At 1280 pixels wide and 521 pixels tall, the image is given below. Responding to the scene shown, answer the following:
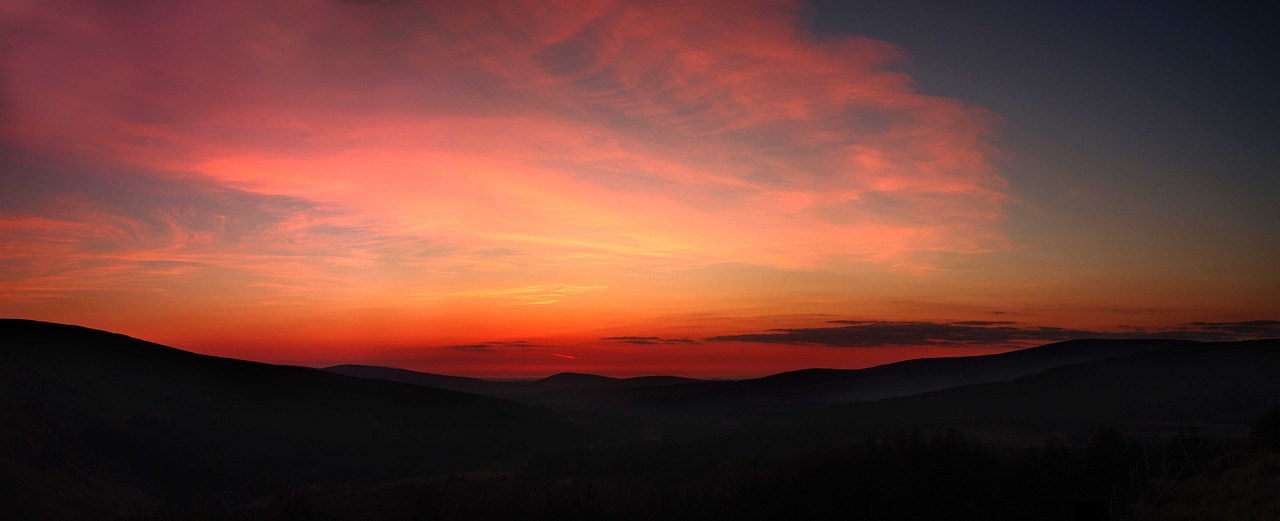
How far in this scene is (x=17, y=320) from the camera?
216 ft

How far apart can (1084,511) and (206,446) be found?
58.7 metres

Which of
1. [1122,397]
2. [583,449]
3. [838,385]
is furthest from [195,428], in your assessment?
[838,385]

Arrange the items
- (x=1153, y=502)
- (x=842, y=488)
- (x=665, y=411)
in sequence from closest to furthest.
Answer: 1. (x=1153, y=502)
2. (x=842, y=488)
3. (x=665, y=411)

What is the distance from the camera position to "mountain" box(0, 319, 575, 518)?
4038 centimetres

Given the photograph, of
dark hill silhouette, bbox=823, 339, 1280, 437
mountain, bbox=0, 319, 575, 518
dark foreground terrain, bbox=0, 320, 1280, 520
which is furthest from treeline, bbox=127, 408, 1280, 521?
dark hill silhouette, bbox=823, 339, 1280, 437

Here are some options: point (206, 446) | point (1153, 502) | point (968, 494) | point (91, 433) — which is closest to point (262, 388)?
point (206, 446)

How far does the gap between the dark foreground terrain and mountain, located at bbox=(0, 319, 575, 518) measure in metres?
0.23

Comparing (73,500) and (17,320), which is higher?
(17,320)

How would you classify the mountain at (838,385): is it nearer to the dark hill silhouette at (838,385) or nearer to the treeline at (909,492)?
the dark hill silhouette at (838,385)

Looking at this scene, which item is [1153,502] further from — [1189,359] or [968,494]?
[1189,359]

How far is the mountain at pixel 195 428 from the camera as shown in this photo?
132ft

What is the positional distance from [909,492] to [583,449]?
39627 millimetres

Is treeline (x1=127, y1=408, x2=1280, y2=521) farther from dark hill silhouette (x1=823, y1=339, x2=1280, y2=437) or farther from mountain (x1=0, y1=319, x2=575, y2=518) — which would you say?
dark hill silhouette (x1=823, y1=339, x2=1280, y2=437)

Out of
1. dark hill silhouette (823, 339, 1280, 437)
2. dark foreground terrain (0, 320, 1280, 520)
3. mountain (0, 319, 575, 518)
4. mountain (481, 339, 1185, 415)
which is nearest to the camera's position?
dark foreground terrain (0, 320, 1280, 520)
